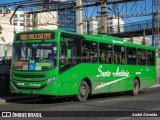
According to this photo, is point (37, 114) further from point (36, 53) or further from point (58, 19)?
point (58, 19)

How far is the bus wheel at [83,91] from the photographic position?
59.2ft

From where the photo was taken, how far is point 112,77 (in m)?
20.9

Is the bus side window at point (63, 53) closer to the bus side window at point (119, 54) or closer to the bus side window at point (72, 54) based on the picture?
the bus side window at point (72, 54)

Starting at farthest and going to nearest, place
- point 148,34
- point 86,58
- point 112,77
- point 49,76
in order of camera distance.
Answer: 1. point 148,34
2. point 112,77
3. point 86,58
4. point 49,76

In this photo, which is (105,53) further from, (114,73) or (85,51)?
(85,51)

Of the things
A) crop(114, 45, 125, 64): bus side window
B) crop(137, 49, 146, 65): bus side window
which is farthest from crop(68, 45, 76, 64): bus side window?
crop(137, 49, 146, 65): bus side window

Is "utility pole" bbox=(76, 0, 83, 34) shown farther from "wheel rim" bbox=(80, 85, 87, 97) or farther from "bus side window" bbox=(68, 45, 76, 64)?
"bus side window" bbox=(68, 45, 76, 64)

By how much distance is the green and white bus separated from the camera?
16.5 metres

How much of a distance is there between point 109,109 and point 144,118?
285cm

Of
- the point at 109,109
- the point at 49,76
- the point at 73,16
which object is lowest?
the point at 109,109

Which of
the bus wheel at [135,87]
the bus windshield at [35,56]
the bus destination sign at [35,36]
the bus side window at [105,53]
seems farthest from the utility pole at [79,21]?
the bus windshield at [35,56]

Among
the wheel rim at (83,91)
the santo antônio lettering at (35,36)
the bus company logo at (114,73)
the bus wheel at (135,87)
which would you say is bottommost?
the bus wheel at (135,87)

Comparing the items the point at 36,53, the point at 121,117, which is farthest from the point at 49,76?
the point at 121,117

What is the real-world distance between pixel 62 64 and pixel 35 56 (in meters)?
1.17
